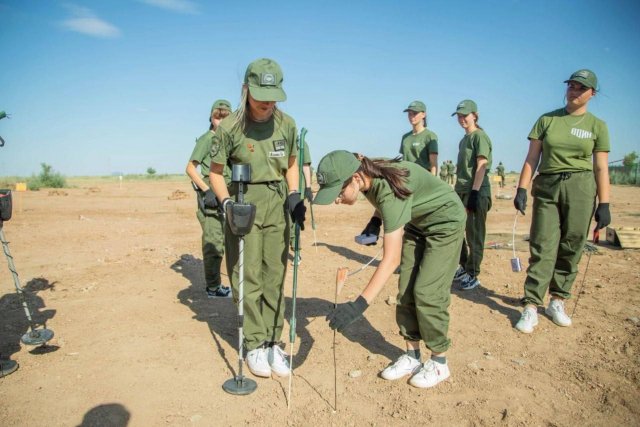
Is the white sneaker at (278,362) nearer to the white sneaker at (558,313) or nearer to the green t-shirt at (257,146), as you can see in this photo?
the green t-shirt at (257,146)

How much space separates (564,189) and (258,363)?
336 centimetres

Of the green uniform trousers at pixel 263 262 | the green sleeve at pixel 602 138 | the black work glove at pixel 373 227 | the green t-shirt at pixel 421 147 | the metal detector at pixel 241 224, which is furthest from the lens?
the green t-shirt at pixel 421 147

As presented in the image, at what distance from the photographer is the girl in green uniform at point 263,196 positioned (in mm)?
3393

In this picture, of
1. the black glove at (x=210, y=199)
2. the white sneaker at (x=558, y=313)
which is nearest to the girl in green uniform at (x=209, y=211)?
the black glove at (x=210, y=199)

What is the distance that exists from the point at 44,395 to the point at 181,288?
105 inches

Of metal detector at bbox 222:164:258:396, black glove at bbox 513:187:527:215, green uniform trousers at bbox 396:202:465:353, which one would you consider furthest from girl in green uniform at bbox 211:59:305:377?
black glove at bbox 513:187:527:215

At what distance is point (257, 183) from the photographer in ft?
11.6

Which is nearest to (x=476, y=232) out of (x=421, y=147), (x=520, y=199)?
(x=520, y=199)

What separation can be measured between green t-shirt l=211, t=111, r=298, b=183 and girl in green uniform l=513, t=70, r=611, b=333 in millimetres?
2724

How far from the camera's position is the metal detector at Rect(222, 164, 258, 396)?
10.2 feet

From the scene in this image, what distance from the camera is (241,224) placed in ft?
10.2

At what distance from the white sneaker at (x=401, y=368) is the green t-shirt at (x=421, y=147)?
3.41 meters

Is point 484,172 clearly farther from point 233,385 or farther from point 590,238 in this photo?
point 590,238

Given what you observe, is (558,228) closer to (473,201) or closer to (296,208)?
(473,201)
